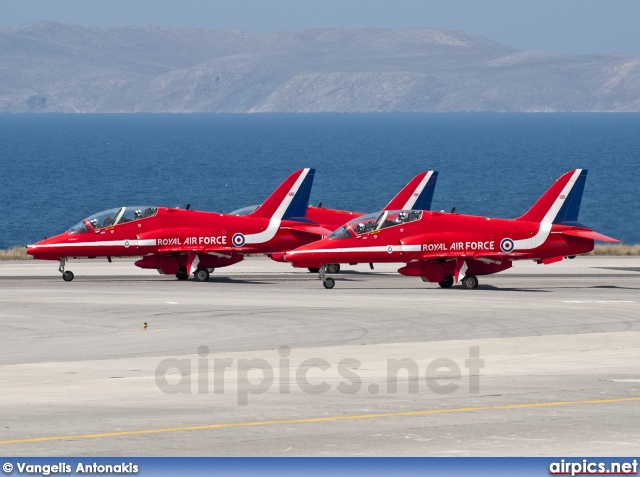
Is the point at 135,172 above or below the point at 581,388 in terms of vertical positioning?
above

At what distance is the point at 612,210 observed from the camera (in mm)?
109250

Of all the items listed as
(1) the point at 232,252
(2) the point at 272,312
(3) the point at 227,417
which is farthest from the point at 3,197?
(3) the point at 227,417

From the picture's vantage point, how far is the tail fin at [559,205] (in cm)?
4706

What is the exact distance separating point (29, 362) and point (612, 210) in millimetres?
86162

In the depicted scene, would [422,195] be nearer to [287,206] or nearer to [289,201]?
[289,201]

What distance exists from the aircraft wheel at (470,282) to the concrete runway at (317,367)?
3.62ft

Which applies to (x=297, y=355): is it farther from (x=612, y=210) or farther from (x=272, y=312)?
(x=612, y=210)

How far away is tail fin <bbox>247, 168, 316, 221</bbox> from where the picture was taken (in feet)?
164

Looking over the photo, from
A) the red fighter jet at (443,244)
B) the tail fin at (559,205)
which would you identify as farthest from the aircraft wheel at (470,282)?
the tail fin at (559,205)

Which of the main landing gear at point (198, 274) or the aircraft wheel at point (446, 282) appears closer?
the aircraft wheel at point (446, 282)

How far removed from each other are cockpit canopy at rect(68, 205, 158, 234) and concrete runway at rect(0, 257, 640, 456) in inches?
78.4

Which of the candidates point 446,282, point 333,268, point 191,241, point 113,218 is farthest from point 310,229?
point 113,218

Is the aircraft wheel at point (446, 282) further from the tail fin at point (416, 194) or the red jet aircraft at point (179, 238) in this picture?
the tail fin at point (416, 194)

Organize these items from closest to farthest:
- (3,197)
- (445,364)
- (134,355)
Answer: (445,364)
(134,355)
(3,197)
